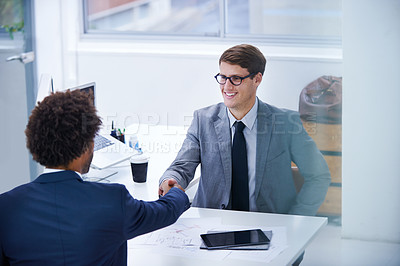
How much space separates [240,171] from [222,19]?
64.5 inches

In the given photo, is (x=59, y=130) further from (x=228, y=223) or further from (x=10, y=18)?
(x=10, y=18)

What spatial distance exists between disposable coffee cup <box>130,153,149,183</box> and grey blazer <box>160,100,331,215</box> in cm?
19

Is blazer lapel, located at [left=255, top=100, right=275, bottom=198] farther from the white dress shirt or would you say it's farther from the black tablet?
the black tablet

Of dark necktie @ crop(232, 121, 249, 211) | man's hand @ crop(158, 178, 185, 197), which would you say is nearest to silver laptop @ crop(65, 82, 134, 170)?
man's hand @ crop(158, 178, 185, 197)

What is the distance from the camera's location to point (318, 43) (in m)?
2.71

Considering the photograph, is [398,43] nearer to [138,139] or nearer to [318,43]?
[318,43]

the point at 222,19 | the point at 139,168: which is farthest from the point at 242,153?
the point at 222,19

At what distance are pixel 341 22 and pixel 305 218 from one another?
1.01 metres

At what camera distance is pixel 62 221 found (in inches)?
53.6

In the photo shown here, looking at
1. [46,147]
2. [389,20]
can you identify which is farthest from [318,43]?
[46,147]

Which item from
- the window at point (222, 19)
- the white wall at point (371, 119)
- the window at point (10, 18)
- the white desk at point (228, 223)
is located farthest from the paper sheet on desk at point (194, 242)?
the window at point (10, 18)

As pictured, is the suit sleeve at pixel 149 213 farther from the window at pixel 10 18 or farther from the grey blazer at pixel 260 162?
the window at pixel 10 18

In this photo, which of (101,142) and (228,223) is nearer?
(228,223)

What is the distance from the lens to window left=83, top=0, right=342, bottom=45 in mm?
2711
